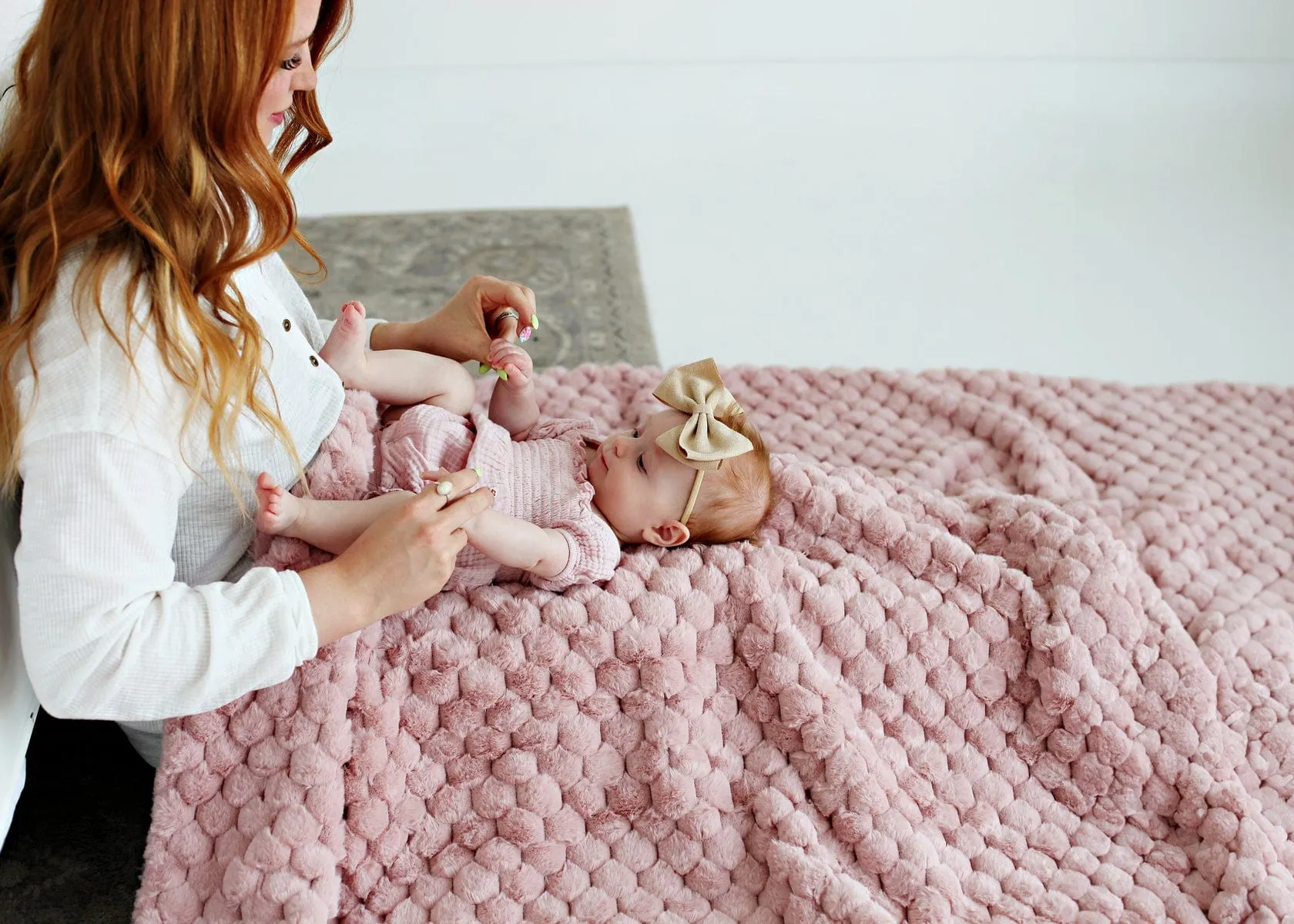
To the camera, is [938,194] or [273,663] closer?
[273,663]

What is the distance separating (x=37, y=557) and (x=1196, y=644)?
4.20 ft

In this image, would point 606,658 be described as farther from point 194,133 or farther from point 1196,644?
point 1196,644

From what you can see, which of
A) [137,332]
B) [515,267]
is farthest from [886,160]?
[137,332]

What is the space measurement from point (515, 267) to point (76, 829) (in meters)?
1.47

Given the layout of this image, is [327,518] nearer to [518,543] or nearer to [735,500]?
[518,543]

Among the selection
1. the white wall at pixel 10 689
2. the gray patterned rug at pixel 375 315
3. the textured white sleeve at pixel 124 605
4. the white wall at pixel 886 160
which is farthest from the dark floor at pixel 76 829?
the white wall at pixel 886 160

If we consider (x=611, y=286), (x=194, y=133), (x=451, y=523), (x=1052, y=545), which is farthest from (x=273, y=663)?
(x=611, y=286)

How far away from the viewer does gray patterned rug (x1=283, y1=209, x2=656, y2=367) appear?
7.33ft

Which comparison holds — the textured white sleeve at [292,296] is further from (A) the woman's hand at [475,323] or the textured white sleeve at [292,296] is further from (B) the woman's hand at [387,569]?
(B) the woman's hand at [387,569]

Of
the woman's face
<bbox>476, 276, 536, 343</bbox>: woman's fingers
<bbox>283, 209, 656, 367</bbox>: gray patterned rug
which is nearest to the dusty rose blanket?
<bbox>476, 276, 536, 343</bbox>: woman's fingers

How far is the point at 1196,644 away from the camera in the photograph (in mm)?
1442

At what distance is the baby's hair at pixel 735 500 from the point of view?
132 cm

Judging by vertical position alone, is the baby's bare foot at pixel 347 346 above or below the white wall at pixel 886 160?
above

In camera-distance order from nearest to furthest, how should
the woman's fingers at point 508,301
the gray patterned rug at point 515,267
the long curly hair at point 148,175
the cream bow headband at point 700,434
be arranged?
the long curly hair at point 148,175 → the cream bow headband at point 700,434 → the woman's fingers at point 508,301 → the gray patterned rug at point 515,267
